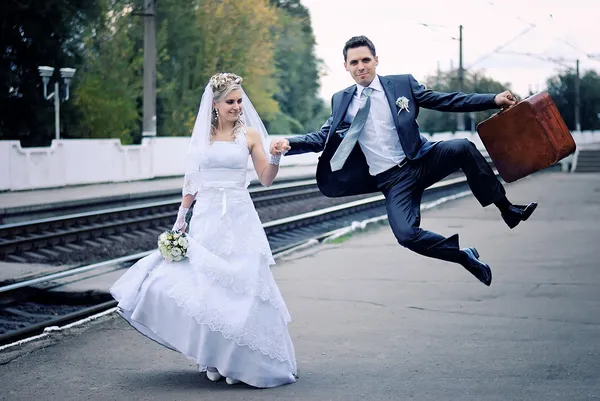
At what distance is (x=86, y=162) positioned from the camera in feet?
91.5

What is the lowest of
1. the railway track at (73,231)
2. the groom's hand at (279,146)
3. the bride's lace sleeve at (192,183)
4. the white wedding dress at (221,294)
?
the railway track at (73,231)

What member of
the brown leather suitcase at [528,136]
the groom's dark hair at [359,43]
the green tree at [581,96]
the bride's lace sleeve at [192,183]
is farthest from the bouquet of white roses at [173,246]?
the green tree at [581,96]

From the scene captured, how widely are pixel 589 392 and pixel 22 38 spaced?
1172 inches

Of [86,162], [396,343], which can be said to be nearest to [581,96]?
[86,162]

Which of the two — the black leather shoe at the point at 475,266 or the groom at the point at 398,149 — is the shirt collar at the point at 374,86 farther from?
the black leather shoe at the point at 475,266

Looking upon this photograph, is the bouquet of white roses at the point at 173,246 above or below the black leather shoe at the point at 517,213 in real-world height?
below

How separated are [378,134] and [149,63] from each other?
23.9 metres

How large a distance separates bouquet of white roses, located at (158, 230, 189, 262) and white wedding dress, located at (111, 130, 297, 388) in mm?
58

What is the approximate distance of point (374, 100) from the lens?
6566 millimetres

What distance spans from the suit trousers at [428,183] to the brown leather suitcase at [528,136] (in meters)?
0.14

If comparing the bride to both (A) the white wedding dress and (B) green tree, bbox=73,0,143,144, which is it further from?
(B) green tree, bbox=73,0,143,144

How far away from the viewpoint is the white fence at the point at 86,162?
24.6 metres

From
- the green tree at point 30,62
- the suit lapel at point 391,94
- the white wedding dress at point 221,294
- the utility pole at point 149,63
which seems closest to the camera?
the white wedding dress at point 221,294

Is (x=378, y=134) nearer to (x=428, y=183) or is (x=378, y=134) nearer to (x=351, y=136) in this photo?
(x=351, y=136)
